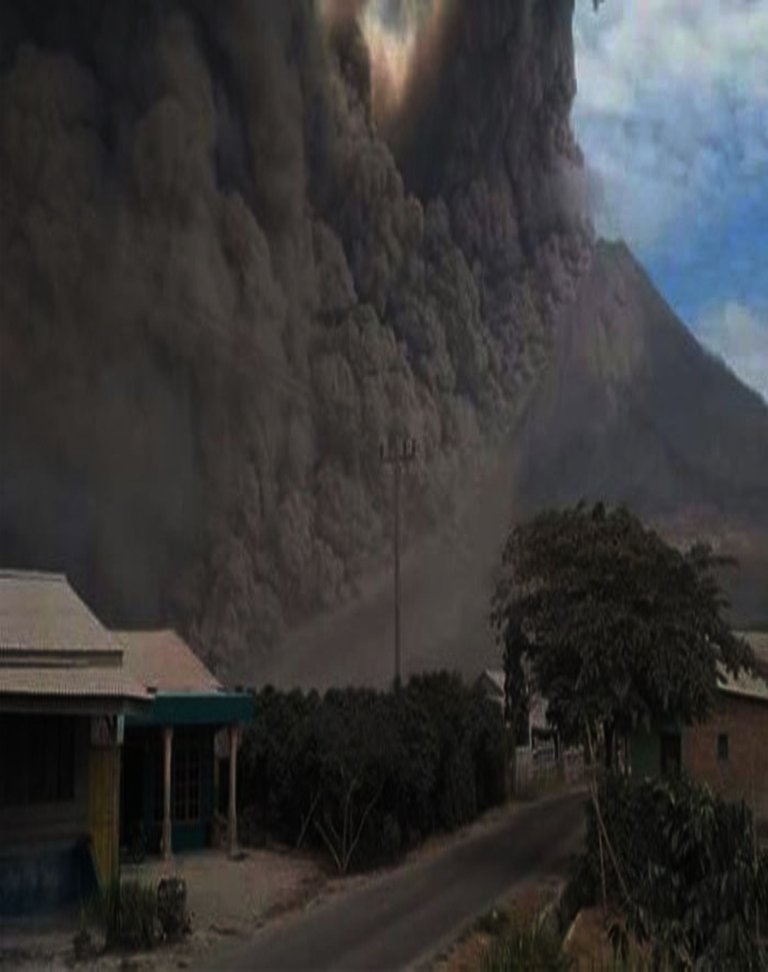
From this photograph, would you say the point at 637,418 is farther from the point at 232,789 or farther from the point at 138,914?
the point at 138,914

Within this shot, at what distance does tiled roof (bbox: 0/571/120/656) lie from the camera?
49.0 ft

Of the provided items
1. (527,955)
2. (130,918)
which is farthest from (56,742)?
(527,955)

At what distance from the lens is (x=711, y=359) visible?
53.9 metres

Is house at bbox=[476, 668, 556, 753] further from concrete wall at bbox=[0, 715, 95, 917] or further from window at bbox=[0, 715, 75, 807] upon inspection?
window at bbox=[0, 715, 75, 807]

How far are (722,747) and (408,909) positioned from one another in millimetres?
13825

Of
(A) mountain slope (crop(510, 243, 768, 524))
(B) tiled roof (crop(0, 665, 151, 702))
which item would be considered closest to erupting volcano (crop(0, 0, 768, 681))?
(A) mountain slope (crop(510, 243, 768, 524))

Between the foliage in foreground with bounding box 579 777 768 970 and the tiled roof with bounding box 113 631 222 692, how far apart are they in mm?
7787

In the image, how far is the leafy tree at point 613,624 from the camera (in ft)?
58.9

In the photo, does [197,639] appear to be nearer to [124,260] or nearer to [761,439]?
[124,260]

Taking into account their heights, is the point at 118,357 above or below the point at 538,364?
below

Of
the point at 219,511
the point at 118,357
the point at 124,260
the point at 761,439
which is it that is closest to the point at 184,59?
the point at 124,260

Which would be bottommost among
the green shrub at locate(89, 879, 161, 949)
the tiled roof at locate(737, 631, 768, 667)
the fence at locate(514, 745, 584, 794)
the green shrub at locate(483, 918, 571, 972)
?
the green shrub at locate(89, 879, 161, 949)

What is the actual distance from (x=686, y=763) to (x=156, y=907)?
54.1ft

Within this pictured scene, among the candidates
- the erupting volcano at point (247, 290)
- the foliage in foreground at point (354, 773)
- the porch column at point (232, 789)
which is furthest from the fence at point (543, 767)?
the porch column at point (232, 789)
